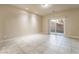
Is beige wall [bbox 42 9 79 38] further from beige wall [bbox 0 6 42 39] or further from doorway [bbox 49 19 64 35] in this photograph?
beige wall [bbox 0 6 42 39]

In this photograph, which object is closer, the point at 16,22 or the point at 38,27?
the point at 16,22

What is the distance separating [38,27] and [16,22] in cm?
373

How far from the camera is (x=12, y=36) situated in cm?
595

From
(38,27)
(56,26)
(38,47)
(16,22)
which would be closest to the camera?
(38,47)

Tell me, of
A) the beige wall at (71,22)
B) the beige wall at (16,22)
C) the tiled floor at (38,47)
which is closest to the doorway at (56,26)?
the beige wall at (71,22)

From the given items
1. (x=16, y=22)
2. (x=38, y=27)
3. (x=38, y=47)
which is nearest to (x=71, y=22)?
(x=38, y=27)

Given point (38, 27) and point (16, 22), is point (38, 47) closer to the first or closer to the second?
point (16, 22)

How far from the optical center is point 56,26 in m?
9.20

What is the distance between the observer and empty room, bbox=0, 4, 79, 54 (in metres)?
4.43

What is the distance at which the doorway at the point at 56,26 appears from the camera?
846 cm

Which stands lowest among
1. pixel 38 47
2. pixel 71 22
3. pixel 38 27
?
pixel 38 47

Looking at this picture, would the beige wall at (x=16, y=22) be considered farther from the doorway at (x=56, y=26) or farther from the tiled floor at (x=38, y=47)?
the doorway at (x=56, y=26)
